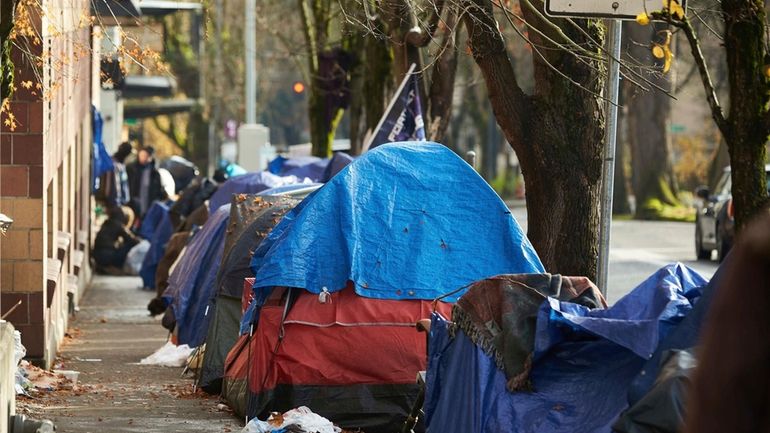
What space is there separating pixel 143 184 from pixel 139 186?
0.32 ft

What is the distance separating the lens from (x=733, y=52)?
607 centimetres

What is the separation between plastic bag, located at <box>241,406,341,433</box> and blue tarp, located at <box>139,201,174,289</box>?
1189 cm

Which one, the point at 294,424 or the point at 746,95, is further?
the point at 294,424

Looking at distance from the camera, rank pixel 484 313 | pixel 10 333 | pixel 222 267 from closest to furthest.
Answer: pixel 484 313 < pixel 10 333 < pixel 222 267

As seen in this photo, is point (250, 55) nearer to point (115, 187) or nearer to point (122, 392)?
point (115, 187)

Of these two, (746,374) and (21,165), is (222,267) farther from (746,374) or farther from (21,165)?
(746,374)

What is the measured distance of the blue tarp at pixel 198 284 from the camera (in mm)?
12805

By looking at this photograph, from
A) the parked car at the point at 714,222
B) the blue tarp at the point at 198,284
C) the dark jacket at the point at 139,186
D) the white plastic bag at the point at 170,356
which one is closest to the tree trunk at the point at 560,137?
the blue tarp at the point at 198,284

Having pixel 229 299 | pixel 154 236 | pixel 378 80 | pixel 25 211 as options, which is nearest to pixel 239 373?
pixel 229 299

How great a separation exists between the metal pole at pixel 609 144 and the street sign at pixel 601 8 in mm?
930

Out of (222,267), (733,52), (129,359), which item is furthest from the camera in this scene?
(129,359)

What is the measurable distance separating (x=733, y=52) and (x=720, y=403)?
385 centimetres

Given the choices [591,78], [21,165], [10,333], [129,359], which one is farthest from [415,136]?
[10,333]

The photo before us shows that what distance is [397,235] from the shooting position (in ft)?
31.1
